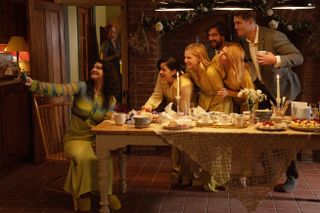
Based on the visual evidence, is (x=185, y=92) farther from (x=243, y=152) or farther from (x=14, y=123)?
(x=14, y=123)

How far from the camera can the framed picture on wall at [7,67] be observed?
5271mm

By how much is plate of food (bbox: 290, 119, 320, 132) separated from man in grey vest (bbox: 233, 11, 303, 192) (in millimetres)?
656

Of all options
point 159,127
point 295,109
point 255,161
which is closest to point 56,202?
point 159,127

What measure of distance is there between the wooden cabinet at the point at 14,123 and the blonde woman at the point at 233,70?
2.09m

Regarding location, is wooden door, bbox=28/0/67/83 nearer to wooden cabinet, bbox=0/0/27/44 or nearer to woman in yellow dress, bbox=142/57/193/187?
wooden cabinet, bbox=0/0/27/44

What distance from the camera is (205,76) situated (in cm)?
437

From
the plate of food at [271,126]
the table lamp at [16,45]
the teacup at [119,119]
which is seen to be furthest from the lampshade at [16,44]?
the plate of food at [271,126]

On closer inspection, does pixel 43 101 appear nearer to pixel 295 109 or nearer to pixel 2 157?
pixel 2 157

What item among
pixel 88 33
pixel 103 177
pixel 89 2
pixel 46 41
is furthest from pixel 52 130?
pixel 88 33

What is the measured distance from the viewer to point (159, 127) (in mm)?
3645

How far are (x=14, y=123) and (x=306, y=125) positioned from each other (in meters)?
2.98

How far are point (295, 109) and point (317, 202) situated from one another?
92 cm

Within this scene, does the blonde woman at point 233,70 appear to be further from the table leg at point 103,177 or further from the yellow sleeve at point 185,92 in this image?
the table leg at point 103,177

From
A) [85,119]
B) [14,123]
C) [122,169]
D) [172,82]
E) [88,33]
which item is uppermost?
[88,33]
